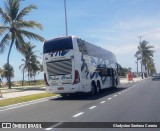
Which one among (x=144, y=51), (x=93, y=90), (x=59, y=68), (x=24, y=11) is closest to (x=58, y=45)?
(x=59, y=68)

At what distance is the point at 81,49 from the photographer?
22.6 metres

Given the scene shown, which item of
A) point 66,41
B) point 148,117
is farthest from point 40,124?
point 66,41

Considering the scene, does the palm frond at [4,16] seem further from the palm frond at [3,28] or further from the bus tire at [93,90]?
the bus tire at [93,90]

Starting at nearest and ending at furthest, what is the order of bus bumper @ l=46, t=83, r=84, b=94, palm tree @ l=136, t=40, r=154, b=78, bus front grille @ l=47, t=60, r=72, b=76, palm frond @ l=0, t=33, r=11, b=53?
bus bumper @ l=46, t=83, r=84, b=94
bus front grille @ l=47, t=60, r=72, b=76
palm frond @ l=0, t=33, r=11, b=53
palm tree @ l=136, t=40, r=154, b=78

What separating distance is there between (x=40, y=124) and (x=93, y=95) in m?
13.7

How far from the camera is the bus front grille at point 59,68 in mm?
21375

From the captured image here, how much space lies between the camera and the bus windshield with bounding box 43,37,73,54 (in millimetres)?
21422

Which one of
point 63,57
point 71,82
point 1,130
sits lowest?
point 1,130

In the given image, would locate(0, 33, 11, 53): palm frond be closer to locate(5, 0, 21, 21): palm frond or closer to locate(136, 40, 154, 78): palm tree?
locate(5, 0, 21, 21): palm frond

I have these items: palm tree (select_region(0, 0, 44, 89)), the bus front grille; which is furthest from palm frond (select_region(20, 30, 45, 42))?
the bus front grille

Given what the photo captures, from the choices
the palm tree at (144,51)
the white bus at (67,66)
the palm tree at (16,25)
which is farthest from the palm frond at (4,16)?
the palm tree at (144,51)

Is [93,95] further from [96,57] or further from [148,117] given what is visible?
[148,117]

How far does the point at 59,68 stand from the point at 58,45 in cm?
148

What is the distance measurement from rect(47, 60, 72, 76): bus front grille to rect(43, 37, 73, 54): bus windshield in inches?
33.9
